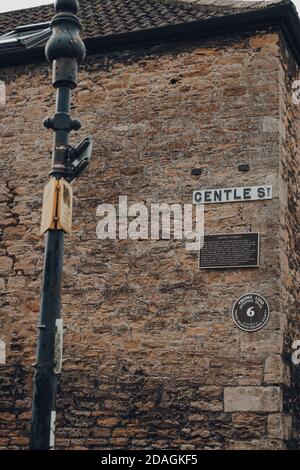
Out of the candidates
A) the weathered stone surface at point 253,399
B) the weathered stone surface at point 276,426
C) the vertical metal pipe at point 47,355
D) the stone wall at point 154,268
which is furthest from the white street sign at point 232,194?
the vertical metal pipe at point 47,355

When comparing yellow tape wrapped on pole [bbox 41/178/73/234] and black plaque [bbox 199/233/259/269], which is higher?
black plaque [bbox 199/233/259/269]

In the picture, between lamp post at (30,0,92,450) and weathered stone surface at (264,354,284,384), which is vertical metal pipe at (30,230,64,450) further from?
weathered stone surface at (264,354,284,384)

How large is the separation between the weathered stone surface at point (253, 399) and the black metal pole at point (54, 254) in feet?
10.9

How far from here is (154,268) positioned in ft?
30.0

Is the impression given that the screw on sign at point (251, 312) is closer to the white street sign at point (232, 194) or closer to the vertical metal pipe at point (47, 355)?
the white street sign at point (232, 194)

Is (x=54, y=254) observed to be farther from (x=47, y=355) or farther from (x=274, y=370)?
(x=274, y=370)

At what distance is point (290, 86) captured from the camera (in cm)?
989

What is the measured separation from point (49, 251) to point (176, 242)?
11.6 ft

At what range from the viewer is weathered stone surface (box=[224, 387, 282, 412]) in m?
8.19

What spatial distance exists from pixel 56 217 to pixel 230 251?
11.7ft

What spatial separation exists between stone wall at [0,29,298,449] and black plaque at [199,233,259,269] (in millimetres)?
95

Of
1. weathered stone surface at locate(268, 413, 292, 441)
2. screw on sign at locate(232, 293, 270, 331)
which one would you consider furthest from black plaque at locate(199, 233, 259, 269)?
weathered stone surface at locate(268, 413, 292, 441)

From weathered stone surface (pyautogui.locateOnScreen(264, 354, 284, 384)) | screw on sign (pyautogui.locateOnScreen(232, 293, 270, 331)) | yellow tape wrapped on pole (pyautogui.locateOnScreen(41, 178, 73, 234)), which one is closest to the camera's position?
yellow tape wrapped on pole (pyautogui.locateOnScreen(41, 178, 73, 234))
